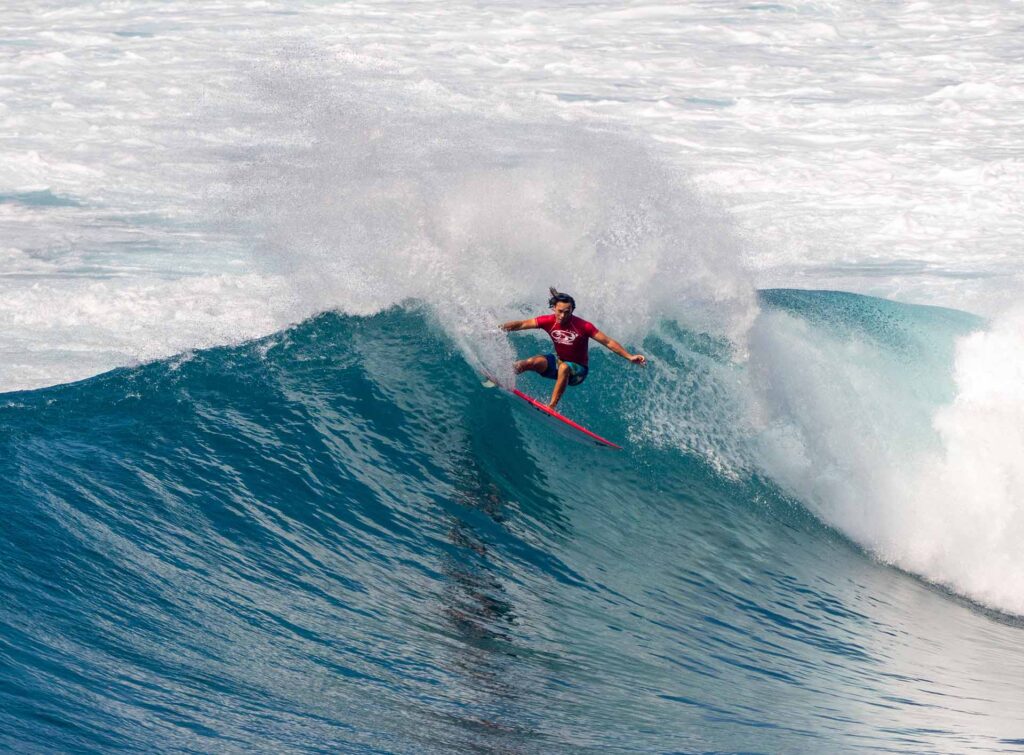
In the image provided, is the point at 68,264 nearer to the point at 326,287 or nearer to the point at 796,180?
the point at 326,287

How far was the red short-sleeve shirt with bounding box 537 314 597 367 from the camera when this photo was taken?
10258 millimetres

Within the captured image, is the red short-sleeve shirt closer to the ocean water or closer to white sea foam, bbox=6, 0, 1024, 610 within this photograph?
the ocean water

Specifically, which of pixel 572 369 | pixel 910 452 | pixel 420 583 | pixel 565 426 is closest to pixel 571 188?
pixel 565 426

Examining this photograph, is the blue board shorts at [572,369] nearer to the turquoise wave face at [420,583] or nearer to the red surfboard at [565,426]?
the red surfboard at [565,426]

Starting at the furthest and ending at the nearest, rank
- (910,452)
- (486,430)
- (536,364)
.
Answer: (910,452) < (486,430) < (536,364)

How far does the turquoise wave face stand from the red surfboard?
162 millimetres

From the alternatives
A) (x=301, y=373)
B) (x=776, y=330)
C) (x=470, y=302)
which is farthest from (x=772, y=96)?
(x=301, y=373)

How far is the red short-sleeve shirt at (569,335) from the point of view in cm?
1026

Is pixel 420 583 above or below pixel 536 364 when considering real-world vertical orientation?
below

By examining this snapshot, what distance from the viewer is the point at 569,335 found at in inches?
404

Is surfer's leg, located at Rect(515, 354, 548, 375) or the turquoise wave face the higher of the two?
surfer's leg, located at Rect(515, 354, 548, 375)

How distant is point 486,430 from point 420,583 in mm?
3034

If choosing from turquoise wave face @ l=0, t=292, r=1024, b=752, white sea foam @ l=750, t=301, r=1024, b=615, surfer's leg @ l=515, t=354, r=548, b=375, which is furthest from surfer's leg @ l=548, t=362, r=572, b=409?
white sea foam @ l=750, t=301, r=1024, b=615

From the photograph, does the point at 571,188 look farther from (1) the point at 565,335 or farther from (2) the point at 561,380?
(2) the point at 561,380
